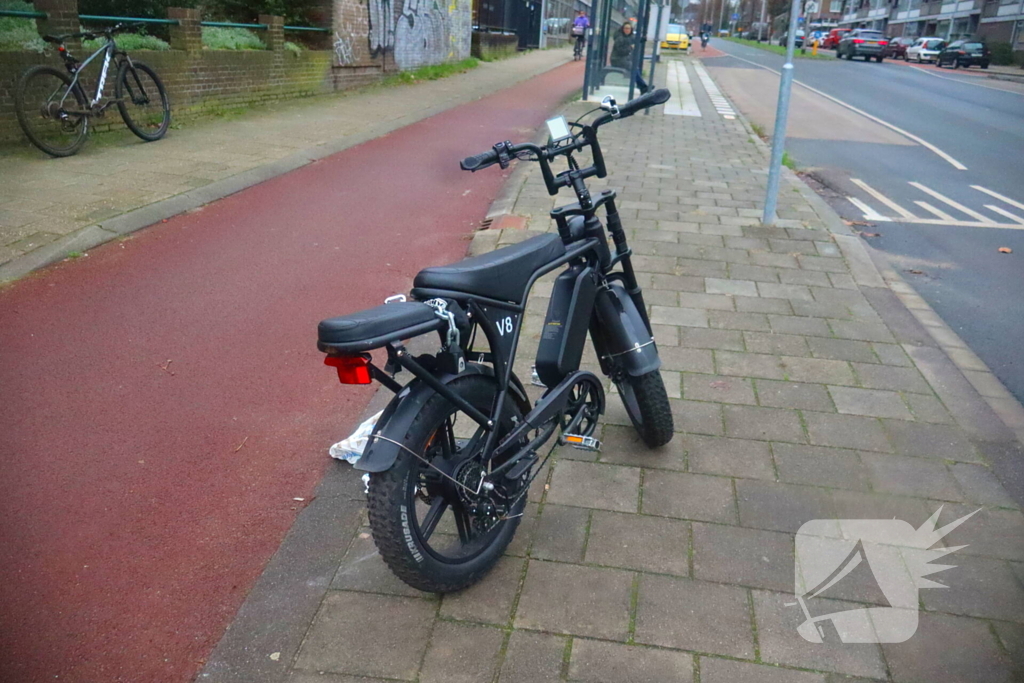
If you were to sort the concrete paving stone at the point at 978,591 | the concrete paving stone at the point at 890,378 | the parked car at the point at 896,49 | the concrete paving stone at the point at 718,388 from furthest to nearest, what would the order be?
the parked car at the point at 896,49, the concrete paving stone at the point at 890,378, the concrete paving stone at the point at 718,388, the concrete paving stone at the point at 978,591

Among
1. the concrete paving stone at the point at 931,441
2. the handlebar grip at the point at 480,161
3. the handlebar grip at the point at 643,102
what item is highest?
the handlebar grip at the point at 643,102

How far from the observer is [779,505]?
319cm

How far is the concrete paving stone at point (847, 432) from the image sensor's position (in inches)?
143

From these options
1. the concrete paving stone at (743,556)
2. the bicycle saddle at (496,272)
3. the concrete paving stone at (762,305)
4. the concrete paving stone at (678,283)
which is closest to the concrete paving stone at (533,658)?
the concrete paving stone at (743,556)

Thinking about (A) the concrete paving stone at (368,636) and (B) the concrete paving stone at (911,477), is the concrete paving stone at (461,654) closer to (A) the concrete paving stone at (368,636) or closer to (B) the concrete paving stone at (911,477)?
(A) the concrete paving stone at (368,636)

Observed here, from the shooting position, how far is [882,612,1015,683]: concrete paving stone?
7.72 ft

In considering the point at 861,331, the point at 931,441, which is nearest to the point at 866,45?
the point at 861,331

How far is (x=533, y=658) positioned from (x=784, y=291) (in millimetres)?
3932

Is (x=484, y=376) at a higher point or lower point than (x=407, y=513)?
higher

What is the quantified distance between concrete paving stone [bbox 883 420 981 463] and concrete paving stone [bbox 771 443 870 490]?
280mm

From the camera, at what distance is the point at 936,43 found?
44.9 meters

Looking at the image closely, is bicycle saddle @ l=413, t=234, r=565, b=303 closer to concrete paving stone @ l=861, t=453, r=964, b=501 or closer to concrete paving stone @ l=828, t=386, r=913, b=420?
concrete paving stone @ l=861, t=453, r=964, b=501

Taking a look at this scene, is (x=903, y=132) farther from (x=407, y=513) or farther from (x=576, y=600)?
(x=407, y=513)

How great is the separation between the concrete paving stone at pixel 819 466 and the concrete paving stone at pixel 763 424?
3.5 inches
